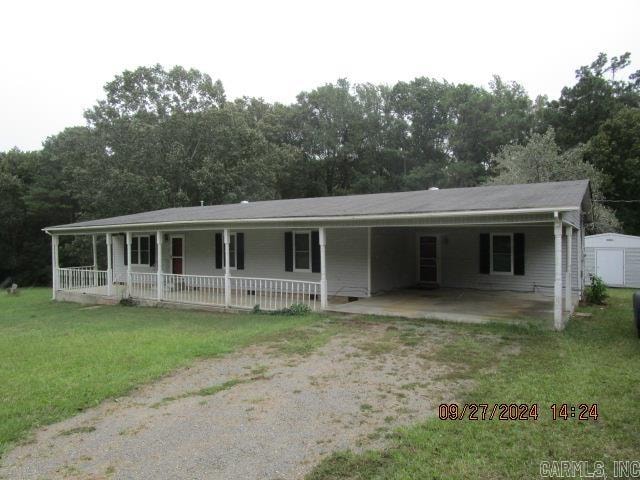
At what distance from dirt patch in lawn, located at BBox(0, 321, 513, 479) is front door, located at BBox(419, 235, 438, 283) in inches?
296

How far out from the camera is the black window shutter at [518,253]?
12.9 metres

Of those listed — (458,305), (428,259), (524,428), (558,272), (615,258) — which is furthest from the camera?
(615,258)

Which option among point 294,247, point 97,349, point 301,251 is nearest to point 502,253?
point 301,251

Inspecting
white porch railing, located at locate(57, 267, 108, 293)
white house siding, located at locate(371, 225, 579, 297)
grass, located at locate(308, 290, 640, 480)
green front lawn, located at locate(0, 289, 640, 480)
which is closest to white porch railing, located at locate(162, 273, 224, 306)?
green front lawn, located at locate(0, 289, 640, 480)

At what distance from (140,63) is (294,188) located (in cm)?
1468

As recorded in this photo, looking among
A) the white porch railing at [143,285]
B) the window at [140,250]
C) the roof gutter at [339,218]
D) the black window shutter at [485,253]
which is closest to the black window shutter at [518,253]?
the black window shutter at [485,253]

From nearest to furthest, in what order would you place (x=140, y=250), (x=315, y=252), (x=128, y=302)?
(x=315, y=252) < (x=128, y=302) < (x=140, y=250)

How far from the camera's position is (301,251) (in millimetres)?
13984

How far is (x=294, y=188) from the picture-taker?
37.0 m

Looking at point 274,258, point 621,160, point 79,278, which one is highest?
point 621,160

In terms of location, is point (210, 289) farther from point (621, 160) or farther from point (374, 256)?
point (621, 160)

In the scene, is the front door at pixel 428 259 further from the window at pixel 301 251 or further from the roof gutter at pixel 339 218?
the roof gutter at pixel 339 218

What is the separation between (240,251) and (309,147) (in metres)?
23.1

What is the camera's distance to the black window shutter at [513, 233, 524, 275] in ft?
42.3
